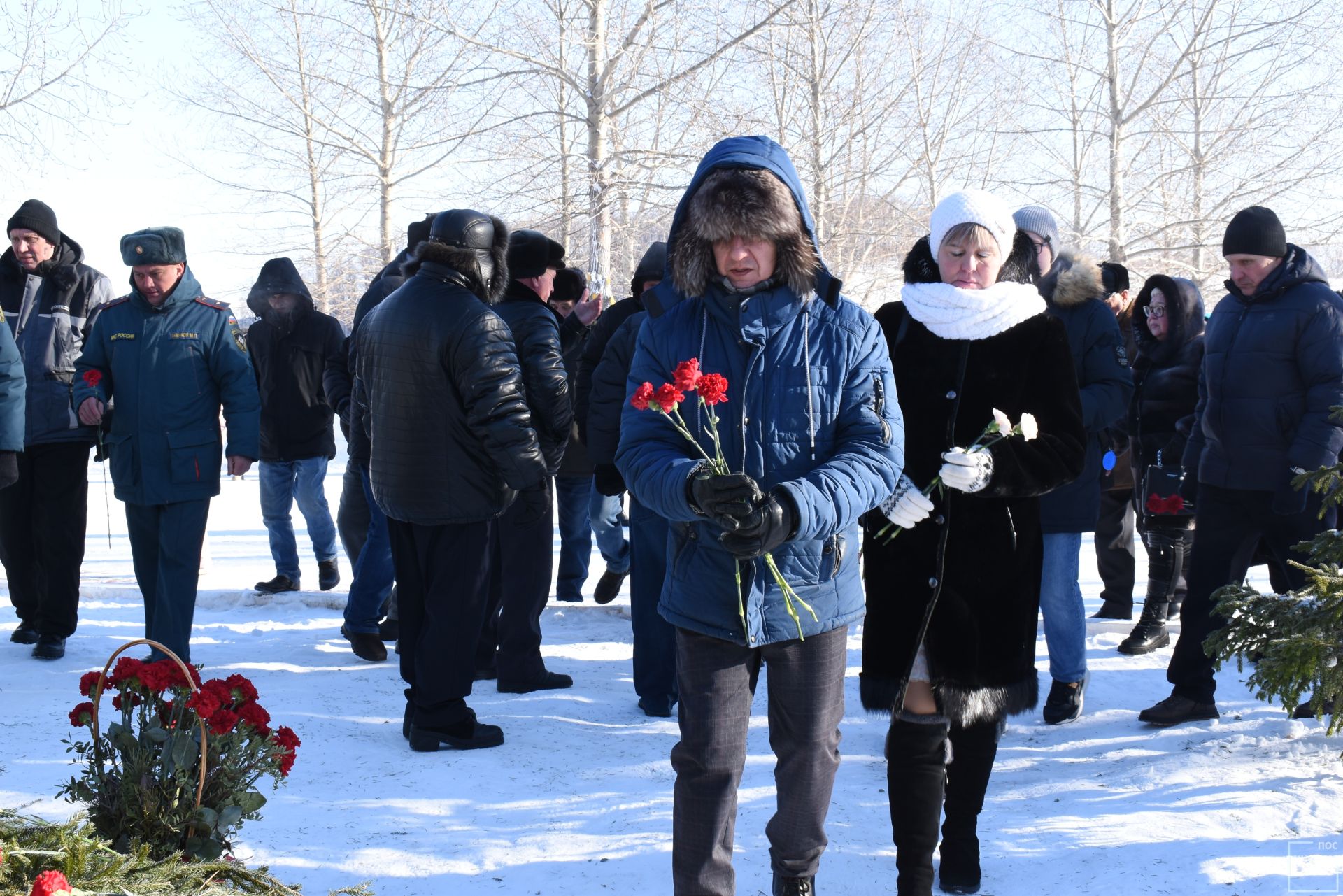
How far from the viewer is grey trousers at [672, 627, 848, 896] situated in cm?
288

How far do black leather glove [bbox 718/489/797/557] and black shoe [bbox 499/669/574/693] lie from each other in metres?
3.08

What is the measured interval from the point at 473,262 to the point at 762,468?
218 cm

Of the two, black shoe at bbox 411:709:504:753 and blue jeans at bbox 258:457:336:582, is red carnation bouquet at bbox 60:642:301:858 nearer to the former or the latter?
black shoe at bbox 411:709:504:753

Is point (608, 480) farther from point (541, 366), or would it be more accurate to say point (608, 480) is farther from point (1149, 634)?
point (1149, 634)

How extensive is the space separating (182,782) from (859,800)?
224 centimetres

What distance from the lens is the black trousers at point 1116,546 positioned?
273 inches

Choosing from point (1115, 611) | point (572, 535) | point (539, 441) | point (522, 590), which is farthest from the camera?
point (572, 535)

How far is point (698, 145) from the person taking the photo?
14.4 m

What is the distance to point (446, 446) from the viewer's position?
4.57m

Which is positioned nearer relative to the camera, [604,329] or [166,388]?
[166,388]

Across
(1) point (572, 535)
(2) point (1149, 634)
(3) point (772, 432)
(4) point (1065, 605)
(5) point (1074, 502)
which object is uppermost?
(3) point (772, 432)

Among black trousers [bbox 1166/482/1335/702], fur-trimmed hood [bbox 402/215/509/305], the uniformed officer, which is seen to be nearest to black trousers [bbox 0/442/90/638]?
the uniformed officer

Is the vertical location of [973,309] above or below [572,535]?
above

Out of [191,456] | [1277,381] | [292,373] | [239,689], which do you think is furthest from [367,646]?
[1277,381]
